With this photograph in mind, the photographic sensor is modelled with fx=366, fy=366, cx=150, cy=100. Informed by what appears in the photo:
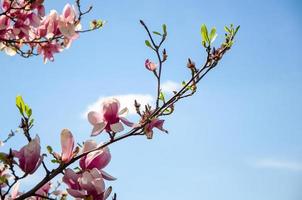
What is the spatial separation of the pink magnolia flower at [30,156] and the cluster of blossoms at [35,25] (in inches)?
47.8

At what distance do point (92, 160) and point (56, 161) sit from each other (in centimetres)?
14

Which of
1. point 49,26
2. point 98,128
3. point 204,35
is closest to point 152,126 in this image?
point 98,128

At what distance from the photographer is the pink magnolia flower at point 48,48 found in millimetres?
2914

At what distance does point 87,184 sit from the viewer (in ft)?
4.48

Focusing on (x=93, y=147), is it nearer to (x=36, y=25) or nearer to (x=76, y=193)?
(x=76, y=193)

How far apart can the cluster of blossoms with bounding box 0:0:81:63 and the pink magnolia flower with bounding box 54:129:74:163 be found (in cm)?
116

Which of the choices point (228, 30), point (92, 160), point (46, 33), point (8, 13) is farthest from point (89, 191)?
point (8, 13)

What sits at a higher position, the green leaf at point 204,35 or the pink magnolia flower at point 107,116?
the green leaf at point 204,35

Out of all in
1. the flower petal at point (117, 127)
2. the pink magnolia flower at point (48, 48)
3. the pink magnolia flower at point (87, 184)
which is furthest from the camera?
the pink magnolia flower at point (48, 48)

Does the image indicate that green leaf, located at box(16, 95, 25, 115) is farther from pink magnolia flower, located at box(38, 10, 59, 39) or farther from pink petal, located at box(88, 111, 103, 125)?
pink magnolia flower, located at box(38, 10, 59, 39)

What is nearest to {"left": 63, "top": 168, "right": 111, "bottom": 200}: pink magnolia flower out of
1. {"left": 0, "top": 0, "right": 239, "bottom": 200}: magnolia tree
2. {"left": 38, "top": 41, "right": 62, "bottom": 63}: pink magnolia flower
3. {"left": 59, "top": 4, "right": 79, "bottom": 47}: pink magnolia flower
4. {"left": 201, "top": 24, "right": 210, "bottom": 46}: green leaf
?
{"left": 0, "top": 0, "right": 239, "bottom": 200}: magnolia tree

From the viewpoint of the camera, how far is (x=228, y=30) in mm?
2062

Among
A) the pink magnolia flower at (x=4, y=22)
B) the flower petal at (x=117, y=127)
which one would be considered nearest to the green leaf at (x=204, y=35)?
the flower petal at (x=117, y=127)

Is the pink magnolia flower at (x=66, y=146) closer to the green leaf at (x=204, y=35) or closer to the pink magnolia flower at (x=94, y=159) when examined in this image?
the pink magnolia flower at (x=94, y=159)
